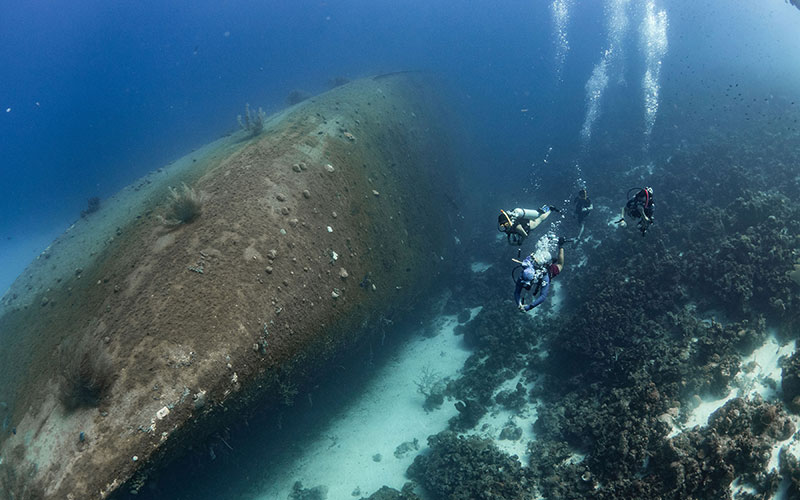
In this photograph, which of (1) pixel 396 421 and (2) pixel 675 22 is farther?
(2) pixel 675 22

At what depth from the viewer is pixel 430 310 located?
15.8 m

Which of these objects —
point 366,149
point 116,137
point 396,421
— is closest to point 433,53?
point 116,137

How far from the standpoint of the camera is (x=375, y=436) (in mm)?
10992

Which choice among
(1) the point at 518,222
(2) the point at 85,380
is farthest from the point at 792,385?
(2) the point at 85,380

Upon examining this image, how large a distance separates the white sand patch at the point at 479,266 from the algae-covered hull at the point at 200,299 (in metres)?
5.42

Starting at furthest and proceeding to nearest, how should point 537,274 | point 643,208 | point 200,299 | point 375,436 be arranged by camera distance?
point 375,436, point 643,208, point 537,274, point 200,299

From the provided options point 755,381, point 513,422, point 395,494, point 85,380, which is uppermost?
point 85,380

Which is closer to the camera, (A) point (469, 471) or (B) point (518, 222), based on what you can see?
(A) point (469, 471)

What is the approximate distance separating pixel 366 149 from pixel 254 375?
8927 mm

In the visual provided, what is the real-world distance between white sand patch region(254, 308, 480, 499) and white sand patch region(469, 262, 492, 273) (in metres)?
5.71

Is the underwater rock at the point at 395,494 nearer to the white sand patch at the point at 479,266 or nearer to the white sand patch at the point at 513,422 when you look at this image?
the white sand patch at the point at 513,422

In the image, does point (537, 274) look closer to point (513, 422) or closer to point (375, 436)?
point (513, 422)

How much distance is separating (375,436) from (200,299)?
7.02m

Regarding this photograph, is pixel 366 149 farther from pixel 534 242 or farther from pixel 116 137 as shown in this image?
pixel 116 137
